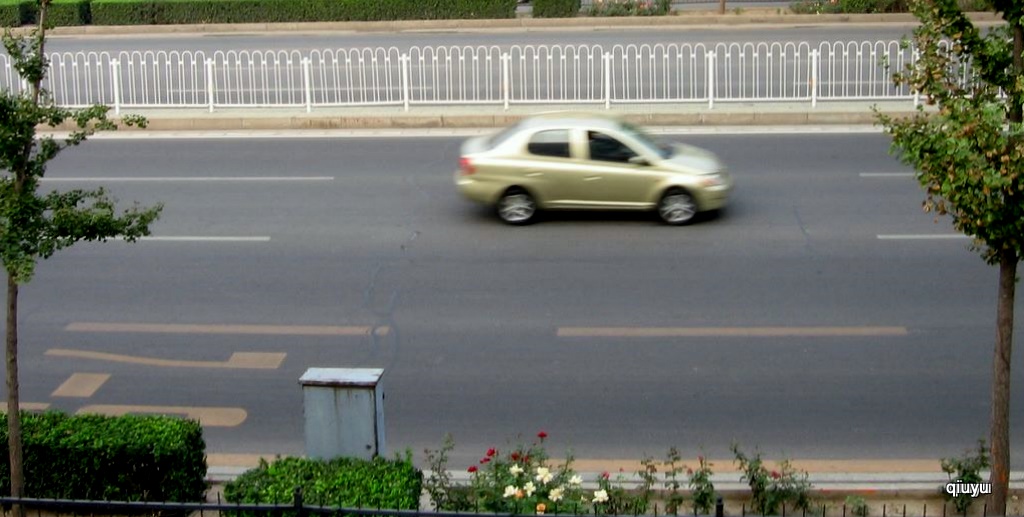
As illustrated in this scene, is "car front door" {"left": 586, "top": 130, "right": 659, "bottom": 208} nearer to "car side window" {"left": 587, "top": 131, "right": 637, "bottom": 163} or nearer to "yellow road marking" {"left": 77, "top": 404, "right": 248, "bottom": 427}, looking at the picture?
"car side window" {"left": 587, "top": 131, "right": 637, "bottom": 163}

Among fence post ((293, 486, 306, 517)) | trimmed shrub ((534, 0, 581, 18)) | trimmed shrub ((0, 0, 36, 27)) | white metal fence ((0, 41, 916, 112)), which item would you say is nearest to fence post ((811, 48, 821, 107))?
white metal fence ((0, 41, 916, 112))

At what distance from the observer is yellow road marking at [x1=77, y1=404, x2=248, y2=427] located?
1023 cm

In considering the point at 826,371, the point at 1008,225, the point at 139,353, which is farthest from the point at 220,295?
the point at 1008,225

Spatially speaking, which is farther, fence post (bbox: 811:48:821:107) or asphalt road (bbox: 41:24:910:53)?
asphalt road (bbox: 41:24:910:53)

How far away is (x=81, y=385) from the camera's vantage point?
11.0m

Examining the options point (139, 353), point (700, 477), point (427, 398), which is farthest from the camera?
point (139, 353)

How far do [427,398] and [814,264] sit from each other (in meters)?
5.20

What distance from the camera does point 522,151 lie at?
1551 cm

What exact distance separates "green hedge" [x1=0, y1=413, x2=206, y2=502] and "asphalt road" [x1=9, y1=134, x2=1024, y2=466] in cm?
164

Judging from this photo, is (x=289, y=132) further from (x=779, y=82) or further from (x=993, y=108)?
(x=993, y=108)

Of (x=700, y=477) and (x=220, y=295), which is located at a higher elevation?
(x=220, y=295)

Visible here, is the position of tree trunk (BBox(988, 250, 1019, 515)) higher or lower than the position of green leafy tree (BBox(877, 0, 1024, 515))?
lower

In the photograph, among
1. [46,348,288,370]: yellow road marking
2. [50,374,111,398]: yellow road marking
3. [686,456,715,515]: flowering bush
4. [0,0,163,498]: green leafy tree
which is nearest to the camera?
[0,0,163,498]: green leafy tree

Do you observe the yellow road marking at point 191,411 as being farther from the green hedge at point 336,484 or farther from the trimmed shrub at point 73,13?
the trimmed shrub at point 73,13
